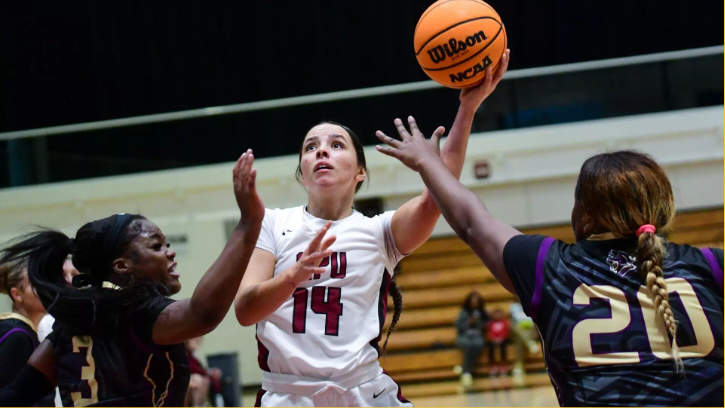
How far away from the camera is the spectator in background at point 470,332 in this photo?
10.9 m

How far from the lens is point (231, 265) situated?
2.20 m

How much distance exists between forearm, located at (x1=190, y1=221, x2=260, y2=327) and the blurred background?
755cm

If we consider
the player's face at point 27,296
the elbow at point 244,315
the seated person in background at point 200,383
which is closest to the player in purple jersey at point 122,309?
the elbow at point 244,315

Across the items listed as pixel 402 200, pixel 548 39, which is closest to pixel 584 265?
pixel 402 200

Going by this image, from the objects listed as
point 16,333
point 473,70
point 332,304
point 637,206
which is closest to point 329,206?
point 332,304

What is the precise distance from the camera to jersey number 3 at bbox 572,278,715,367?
196 cm

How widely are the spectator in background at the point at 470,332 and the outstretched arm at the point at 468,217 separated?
350 inches

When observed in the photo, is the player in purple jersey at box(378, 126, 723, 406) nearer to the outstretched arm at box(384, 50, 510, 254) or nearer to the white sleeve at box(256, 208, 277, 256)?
the outstretched arm at box(384, 50, 510, 254)

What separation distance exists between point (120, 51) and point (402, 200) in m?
5.79

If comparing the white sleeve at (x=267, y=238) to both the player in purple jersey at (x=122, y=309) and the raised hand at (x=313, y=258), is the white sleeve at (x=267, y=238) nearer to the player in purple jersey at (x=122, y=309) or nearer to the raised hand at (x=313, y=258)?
the player in purple jersey at (x=122, y=309)

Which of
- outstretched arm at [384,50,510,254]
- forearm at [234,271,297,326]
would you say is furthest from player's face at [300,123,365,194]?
forearm at [234,271,297,326]

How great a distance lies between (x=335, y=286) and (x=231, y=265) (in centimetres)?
89

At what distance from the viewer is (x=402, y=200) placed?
36.5 ft

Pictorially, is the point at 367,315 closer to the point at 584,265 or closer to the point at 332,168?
the point at 332,168
